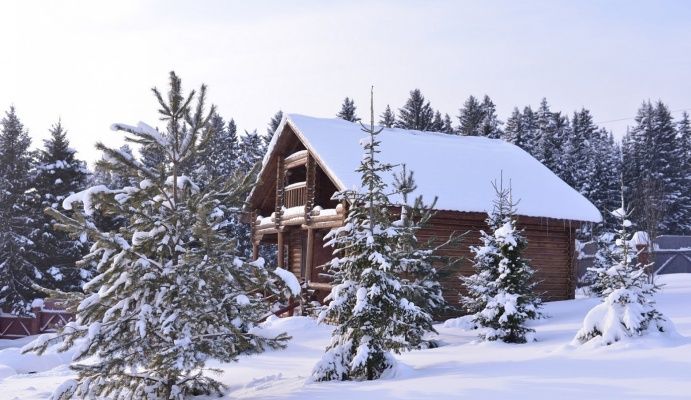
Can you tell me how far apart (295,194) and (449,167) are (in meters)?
5.82

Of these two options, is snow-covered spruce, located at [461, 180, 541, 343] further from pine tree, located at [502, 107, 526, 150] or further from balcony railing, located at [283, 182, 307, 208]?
pine tree, located at [502, 107, 526, 150]

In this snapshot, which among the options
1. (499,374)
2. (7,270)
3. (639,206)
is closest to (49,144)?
(7,270)

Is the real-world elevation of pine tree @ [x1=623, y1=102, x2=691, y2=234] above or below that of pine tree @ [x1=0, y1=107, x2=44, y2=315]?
above

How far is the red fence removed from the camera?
97.5 ft

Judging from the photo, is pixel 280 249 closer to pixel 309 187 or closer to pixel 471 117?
pixel 309 187

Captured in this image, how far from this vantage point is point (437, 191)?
2027cm

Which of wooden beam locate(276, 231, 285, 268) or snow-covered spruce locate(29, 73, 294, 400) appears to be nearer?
snow-covered spruce locate(29, 73, 294, 400)

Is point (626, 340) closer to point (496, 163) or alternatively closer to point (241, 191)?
point (241, 191)

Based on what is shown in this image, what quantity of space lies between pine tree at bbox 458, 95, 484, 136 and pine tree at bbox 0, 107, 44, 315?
122 feet

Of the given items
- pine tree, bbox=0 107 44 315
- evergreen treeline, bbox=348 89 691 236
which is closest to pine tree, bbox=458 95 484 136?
evergreen treeline, bbox=348 89 691 236

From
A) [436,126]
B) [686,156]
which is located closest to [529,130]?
[436,126]

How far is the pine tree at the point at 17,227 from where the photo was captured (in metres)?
30.6

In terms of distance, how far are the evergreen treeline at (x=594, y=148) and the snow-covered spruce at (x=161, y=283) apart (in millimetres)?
40805

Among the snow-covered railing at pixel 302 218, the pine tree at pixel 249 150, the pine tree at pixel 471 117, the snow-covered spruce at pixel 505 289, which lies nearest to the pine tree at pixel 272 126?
the pine tree at pixel 249 150
